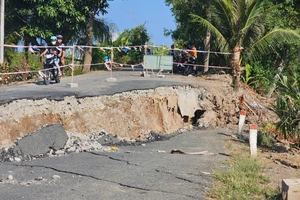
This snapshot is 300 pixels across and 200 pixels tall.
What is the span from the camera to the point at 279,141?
47.4 ft

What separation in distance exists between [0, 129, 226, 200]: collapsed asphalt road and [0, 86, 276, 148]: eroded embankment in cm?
168

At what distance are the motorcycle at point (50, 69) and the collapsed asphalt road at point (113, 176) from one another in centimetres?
529

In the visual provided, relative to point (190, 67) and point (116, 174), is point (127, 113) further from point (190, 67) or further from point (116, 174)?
point (190, 67)

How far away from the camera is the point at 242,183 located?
779cm

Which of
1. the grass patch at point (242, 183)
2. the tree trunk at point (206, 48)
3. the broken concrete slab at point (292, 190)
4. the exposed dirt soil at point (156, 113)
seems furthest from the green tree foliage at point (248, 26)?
the broken concrete slab at point (292, 190)

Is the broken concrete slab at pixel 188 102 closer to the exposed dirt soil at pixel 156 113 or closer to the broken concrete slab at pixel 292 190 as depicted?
the exposed dirt soil at pixel 156 113

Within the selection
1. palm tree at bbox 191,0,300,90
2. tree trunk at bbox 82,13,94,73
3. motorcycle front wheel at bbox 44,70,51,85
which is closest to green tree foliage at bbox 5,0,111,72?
tree trunk at bbox 82,13,94,73

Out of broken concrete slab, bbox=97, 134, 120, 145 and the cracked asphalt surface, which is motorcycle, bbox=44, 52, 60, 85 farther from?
broken concrete slab, bbox=97, 134, 120, 145

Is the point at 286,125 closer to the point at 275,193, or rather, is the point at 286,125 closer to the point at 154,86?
the point at 154,86

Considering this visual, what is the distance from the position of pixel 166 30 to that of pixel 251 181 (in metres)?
20.3

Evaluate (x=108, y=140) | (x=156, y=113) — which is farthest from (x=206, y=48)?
(x=108, y=140)

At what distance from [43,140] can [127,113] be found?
4.14m

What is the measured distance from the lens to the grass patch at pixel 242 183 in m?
7.17

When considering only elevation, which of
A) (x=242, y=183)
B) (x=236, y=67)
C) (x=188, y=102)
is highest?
(x=236, y=67)
